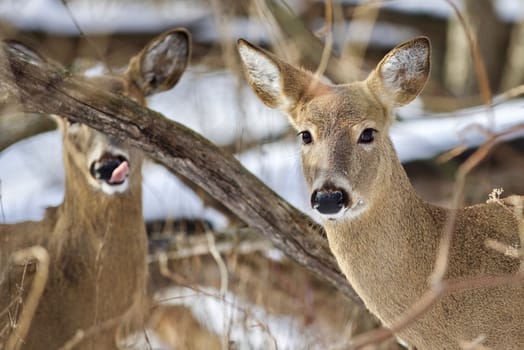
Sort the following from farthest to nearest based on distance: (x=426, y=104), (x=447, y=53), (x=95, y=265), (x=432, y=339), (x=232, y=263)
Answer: (x=447, y=53)
(x=426, y=104)
(x=232, y=263)
(x=95, y=265)
(x=432, y=339)

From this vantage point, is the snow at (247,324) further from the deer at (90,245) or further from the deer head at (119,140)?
the deer head at (119,140)

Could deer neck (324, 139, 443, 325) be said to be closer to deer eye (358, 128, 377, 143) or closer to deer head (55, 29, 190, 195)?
deer eye (358, 128, 377, 143)

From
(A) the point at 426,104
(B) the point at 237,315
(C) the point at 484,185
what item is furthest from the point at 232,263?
(A) the point at 426,104

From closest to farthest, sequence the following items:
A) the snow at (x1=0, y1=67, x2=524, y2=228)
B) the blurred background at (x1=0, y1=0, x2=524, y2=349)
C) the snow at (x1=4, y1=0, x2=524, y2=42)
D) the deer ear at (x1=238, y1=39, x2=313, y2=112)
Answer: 1. the deer ear at (x1=238, y1=39, x2=313, y2=112)
2. the blurred background at (x1=0, y1=0, x2=524, y2=349)
3. the snow at (x1=0, y1=67, x2=524, y2=228)
4. the snow at (x1=4, y1=0, x2=524, y2=42)

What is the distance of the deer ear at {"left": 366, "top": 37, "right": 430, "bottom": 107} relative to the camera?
4.37 metres

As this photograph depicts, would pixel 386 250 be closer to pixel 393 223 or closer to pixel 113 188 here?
pixel 393 223

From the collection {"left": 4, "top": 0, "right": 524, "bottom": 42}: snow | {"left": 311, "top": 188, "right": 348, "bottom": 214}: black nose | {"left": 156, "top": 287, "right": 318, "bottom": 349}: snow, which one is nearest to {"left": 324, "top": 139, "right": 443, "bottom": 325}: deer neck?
{"left": 311, "top": 188, "right": 348, "bottom": 214}: black nose

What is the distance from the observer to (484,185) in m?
7.26

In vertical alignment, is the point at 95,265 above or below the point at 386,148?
below

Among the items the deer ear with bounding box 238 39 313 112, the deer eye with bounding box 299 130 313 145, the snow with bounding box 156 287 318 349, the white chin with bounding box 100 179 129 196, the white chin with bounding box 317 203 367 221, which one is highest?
the deer ear with bounding box 238 39 313 112

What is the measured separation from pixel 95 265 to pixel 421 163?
3615 mm

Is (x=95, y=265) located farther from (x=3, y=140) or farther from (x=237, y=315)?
(x=3, y=140)

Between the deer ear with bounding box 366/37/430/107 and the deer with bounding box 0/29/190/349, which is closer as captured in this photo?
the deer ear with bounding box 366/37/430/107

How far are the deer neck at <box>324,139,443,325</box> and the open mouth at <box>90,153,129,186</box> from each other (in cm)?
128
